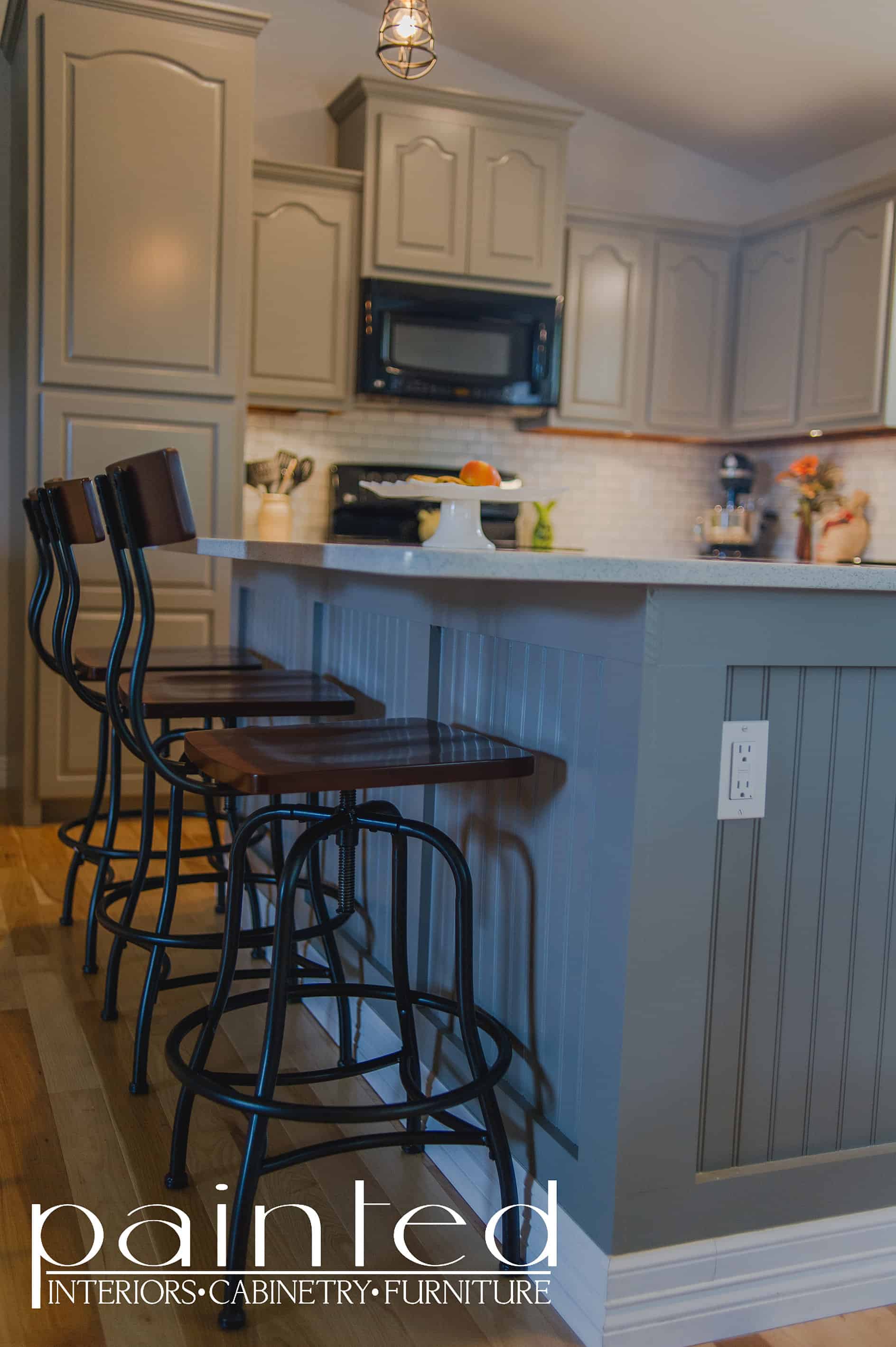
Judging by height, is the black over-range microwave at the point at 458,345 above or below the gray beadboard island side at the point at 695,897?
above

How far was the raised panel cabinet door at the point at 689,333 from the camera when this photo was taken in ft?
16.4

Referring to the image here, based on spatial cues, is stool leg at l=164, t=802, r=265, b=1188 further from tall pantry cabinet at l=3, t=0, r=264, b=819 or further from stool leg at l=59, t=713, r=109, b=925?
tall pantry cabinet at l=3, t=0, r=264, b=819

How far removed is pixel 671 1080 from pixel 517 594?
2.21 ft

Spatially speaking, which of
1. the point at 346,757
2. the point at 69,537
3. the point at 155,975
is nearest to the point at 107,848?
the point at 155,975

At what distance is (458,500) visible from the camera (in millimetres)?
1831

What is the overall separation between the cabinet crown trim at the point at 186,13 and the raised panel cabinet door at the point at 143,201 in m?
0.02

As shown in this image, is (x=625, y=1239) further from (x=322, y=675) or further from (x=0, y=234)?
(x=0, y=234)

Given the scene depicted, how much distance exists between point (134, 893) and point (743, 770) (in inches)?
49.3

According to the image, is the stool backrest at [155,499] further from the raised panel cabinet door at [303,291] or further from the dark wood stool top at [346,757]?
the raised panel cabinet door at [303,291]

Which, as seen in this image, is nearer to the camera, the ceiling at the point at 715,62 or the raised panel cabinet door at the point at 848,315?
the ceiling at the point at 715,62

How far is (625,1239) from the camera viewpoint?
142 centimetres

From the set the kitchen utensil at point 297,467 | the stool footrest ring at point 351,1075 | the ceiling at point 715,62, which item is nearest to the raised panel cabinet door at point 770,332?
the ceiling at point 715,62

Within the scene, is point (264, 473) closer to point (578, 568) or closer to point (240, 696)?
point (240, 696)

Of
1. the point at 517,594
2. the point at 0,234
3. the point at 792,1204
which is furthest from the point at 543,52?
the point at 792,1204
